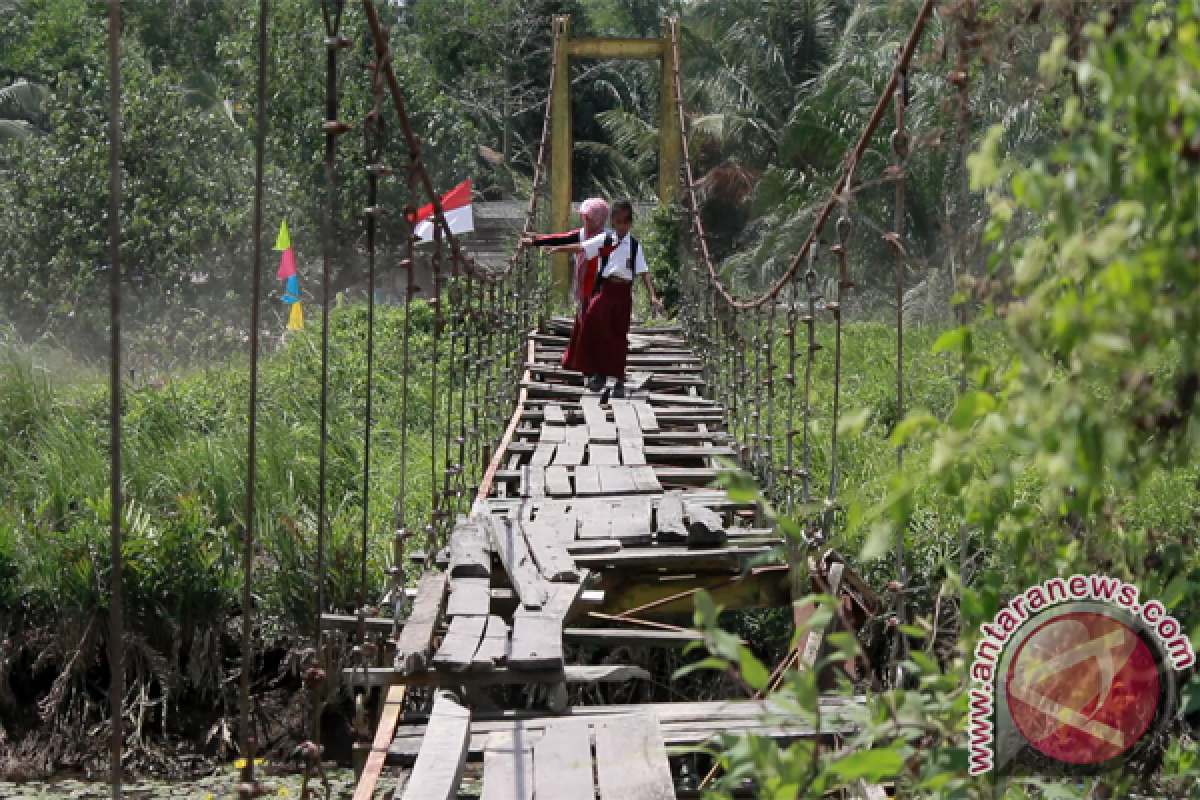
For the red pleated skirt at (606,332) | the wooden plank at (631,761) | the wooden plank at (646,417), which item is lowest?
the wooden plank at (631,761)

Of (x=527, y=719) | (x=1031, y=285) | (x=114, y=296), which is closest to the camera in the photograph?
(x=1031, y=285)

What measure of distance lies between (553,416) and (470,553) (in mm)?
2023

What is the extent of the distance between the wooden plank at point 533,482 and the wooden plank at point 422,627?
2.50 feet

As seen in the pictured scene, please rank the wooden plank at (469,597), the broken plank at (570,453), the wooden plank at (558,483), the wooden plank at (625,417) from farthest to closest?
the wooden plank at (625,417), the broken plank at (570,453), the wooden plank at (558,483), the wooden plank at (469,597)

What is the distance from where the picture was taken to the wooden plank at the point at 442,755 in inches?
80.1

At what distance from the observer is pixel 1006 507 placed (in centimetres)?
112

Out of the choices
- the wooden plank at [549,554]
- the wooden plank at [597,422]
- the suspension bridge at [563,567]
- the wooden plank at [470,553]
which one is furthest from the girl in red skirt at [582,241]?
the wooden plank at [470,553]

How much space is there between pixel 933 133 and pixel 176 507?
4.59 meters

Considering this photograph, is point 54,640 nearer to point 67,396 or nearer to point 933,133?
point 67,396

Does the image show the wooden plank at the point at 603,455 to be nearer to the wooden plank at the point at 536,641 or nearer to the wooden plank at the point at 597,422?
the wooden plank at the point at 597,422

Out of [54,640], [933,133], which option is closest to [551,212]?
[54,640]

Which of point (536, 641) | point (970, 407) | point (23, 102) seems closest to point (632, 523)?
point (536, 641)

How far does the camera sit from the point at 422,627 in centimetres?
261

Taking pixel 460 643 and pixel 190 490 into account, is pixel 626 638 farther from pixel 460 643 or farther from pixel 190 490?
pixel 190 490
